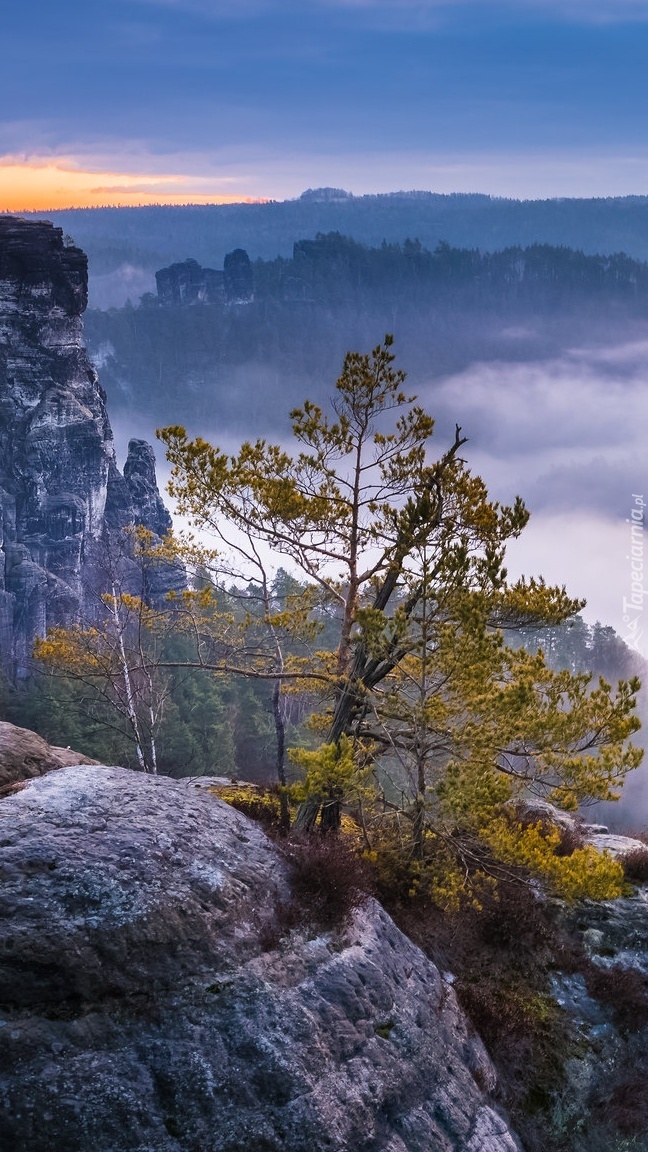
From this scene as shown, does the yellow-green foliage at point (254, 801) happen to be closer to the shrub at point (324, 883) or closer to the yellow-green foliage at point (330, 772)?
the yellow-green foliage at point (330, 772)

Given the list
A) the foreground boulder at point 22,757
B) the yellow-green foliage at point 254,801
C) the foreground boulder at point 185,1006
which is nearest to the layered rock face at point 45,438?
the yellow-green foliage at point 254,801

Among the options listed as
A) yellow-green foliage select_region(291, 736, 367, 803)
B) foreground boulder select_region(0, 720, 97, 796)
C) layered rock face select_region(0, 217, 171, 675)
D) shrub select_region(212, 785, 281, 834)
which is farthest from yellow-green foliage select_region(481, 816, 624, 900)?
layered rock face select_region(0, 217, 171, 675)

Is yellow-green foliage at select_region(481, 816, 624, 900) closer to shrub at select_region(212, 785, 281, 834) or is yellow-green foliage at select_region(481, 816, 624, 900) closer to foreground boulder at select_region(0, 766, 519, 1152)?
foreground boulder at select_region(0, 766, 519, 1152)

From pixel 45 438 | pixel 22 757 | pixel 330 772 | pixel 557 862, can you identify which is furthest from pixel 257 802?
pixel 45 438

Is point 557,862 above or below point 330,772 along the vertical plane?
below

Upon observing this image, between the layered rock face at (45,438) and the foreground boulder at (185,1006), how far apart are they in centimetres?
8612

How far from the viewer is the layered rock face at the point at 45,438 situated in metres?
98.2

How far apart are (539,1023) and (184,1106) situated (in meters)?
6.27

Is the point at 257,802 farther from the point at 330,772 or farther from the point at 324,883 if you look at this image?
the point at 324,883

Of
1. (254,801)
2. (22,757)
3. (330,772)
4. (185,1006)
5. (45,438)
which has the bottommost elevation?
(45,438)

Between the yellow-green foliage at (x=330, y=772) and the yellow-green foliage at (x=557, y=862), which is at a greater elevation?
the yellow-green foliage at (x=330, y=772)

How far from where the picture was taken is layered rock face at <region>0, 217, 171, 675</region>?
9825cm

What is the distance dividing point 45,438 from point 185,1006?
10030 centimetres

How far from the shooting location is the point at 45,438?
342 ft
